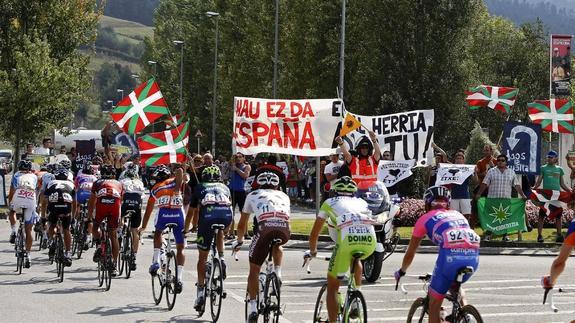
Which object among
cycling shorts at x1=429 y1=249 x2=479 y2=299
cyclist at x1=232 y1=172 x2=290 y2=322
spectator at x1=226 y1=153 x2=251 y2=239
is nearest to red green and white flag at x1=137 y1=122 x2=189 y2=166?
spectator at x1=226 y1=153 x2=251 y2=239

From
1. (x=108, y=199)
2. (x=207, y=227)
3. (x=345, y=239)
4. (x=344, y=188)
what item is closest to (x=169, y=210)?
(x=207, y=227)

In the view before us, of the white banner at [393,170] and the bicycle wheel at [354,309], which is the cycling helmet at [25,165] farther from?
the bicycle wheel at [354,309]

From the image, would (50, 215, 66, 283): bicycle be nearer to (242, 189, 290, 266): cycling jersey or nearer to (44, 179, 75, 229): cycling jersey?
(44, 179, 75, 229): cycling jersey

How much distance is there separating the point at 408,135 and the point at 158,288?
1223 cm

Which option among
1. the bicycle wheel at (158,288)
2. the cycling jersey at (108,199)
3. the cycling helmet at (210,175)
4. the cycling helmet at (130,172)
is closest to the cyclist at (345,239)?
the cycling helmet at (210,175)

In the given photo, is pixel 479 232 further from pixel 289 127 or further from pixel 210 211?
pixel 210 211

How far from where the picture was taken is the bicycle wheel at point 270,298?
12.5 meters

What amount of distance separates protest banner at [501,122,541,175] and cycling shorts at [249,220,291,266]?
15.4m

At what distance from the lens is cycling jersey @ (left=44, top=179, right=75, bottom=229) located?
1903cm

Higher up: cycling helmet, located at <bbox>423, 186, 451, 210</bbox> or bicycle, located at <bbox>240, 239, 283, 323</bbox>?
cycling helmet, located at <bbox>423, 186, 451, 210</bbox>

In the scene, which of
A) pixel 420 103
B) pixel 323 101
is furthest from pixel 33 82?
pixel 323 101

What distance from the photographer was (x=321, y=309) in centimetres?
1217

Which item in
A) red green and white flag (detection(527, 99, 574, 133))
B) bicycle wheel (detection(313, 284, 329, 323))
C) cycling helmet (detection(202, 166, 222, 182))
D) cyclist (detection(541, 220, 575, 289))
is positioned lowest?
bicycle wheel (detection(313, 284, 329, 323))

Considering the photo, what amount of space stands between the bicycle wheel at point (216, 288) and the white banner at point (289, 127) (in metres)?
11.4
